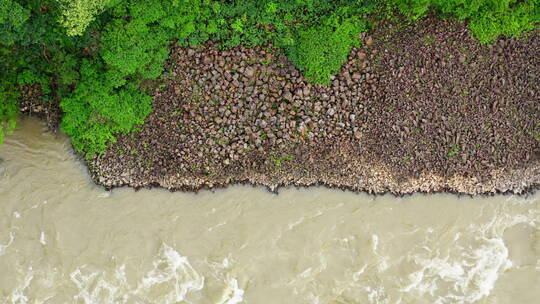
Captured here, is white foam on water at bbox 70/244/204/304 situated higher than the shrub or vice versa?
the shrub

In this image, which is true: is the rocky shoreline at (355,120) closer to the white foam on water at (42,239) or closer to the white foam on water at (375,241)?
the white foam on water at (375,241)

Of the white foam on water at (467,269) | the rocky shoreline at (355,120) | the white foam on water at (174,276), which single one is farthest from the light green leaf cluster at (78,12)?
the white foam on water at (467,269)

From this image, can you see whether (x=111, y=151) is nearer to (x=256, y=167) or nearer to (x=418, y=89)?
(x=256, y=167)

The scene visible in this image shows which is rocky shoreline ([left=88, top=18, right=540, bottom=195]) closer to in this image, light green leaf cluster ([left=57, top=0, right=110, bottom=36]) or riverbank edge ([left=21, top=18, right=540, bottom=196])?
A: riverbank edge ([left=21, top=18, right=540, bottom=196])

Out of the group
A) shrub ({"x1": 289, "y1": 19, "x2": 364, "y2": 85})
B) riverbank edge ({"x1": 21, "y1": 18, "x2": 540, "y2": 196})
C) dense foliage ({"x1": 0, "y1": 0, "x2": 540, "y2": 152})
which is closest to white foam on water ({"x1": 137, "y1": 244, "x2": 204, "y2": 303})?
riverbank edge ({"x1": 21, "y1": 18, "x2": 540, "y2": 196})

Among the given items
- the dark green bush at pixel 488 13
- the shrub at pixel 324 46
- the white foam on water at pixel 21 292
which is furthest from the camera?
the shrub at pixel 324 46

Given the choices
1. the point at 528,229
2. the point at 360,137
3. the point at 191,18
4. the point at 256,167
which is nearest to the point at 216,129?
the point at 256,167
